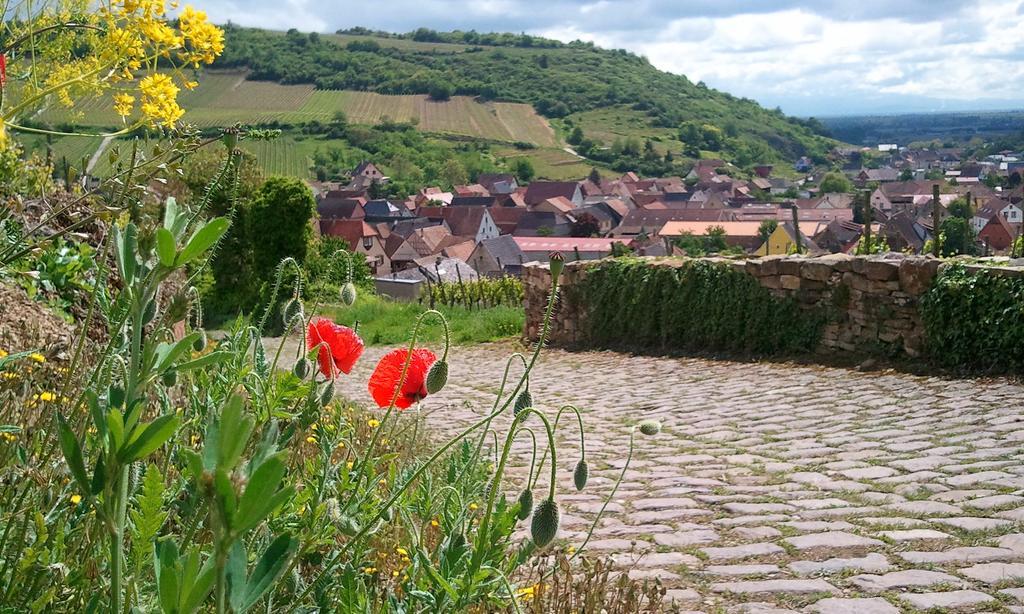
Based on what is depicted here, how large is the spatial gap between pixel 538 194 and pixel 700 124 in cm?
4292

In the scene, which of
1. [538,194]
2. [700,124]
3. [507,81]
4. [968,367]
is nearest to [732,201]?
[538,194]

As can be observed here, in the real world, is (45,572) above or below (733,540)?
above

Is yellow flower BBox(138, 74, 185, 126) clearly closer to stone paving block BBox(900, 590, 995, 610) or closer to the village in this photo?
stone paving block BBox(900, 590, 995, 610)

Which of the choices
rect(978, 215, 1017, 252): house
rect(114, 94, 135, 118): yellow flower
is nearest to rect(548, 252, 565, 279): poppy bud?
rect(114, 94, 135, 118): yellow flower

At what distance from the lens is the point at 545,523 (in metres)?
1.40

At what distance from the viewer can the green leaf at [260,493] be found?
567mm

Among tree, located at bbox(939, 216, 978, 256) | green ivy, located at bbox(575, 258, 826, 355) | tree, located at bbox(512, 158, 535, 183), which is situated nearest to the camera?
green ivy, located at bbox(575, 258, 826, 355)

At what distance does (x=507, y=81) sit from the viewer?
417 ft

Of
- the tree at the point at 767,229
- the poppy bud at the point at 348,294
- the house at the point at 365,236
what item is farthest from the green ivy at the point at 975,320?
the house at the point at 365,236

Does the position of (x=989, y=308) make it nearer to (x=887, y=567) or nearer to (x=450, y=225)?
(x=887, y=567)

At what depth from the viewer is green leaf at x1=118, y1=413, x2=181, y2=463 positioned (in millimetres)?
779

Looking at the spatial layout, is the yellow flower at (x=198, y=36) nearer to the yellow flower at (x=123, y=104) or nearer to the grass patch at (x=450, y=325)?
the yellow flower at (x=123, y=104)

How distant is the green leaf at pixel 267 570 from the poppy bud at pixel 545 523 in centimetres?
70

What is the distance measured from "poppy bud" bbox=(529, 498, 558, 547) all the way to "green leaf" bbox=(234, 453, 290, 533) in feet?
2.77
